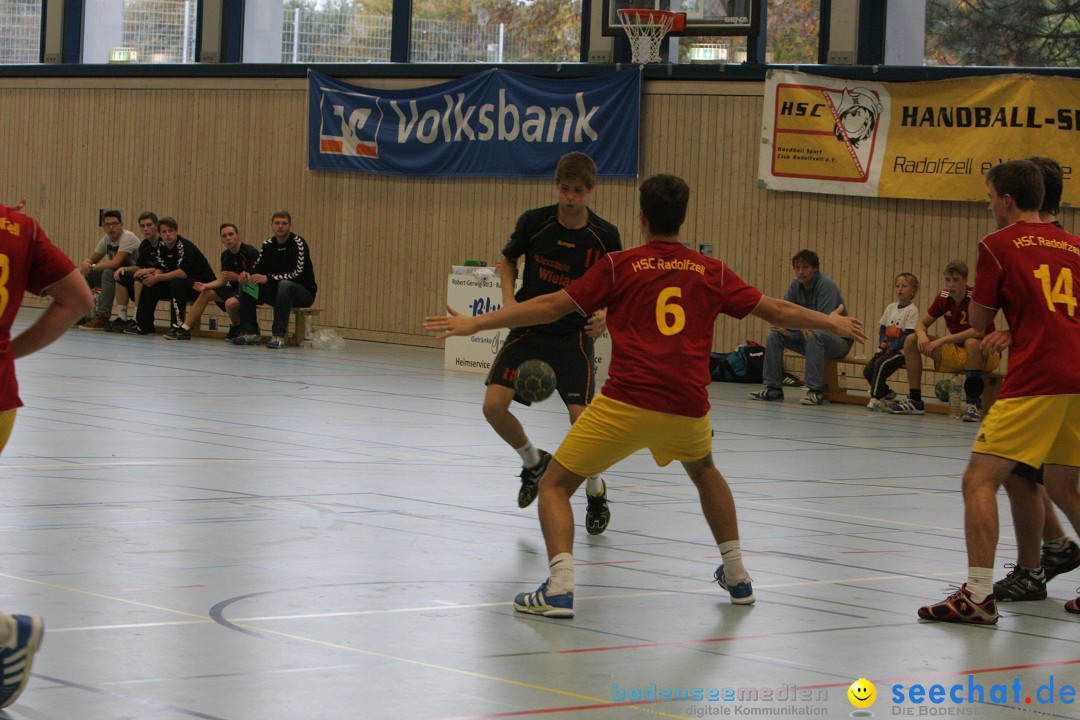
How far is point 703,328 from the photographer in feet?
19.7

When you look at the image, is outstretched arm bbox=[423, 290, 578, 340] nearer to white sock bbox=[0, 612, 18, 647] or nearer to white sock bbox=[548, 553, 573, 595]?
white sock bbox=[548, 553, 573, 595]

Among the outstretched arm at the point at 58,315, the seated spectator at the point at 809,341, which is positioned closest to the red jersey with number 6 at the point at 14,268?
the outstretched arm at the point at 58,315

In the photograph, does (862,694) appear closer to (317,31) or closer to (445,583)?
(445,583)

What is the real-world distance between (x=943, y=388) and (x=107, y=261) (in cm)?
1177

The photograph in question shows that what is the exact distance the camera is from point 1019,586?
6.43 m

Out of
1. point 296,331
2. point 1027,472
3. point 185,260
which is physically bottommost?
point 296,331

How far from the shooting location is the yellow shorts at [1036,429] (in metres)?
5.88

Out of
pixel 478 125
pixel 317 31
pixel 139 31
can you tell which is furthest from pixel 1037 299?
pixel 139 31

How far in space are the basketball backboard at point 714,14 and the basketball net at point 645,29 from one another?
0.13m

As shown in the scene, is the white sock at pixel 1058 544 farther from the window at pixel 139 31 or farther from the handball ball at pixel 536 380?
the window at pixel 139 31

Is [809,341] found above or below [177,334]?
above

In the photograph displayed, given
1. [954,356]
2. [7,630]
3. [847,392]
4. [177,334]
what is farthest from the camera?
[177,334]

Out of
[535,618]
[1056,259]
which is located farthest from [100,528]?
[1056,259]

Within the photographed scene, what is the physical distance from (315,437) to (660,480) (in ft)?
9.06
